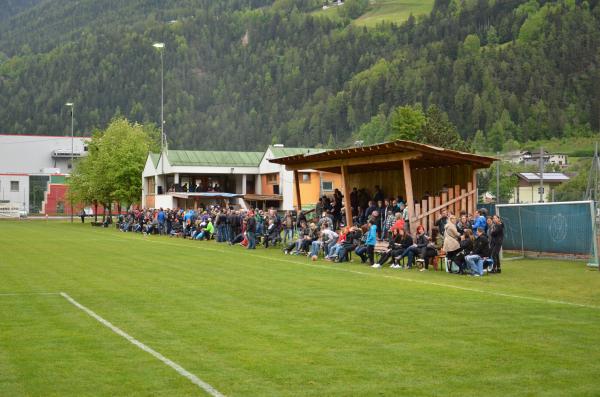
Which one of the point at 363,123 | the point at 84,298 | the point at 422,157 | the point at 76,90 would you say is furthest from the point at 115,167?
the point at 76,90

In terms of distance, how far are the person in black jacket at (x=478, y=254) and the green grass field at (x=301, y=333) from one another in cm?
59

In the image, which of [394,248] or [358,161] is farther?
[358,161]

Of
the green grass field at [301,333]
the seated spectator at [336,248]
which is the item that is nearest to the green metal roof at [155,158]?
the seated spectator at [336,248]

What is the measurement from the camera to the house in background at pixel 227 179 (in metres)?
66.6

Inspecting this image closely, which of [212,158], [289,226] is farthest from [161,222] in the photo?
[212,158]

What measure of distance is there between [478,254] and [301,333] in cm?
1140

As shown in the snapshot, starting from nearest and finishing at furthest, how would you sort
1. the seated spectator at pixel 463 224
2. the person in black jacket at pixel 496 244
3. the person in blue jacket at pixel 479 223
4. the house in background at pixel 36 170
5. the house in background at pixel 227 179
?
the person in black jacket at pixel 496 244 → the seated spectator at pixel 463 224 → the person in blue jacket at pixel 479 223 → the house in background at pixel 227 179 → the house in background at pixel 36 170

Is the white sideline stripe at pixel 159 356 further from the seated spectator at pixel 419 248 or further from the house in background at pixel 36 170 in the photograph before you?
the house in background at pixel 36 170

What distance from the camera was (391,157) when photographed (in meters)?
28.8

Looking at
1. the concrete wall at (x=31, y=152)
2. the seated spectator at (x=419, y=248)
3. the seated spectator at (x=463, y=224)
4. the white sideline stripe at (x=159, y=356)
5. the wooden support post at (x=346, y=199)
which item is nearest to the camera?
the white sideline stripe at (x=159, y=356)

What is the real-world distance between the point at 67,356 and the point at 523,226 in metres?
22.2

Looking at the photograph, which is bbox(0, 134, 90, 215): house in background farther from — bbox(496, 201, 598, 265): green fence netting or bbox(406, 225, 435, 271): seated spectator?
bbox(406, 225, 435, 271): seated spectator

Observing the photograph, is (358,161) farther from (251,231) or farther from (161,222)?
(161,222)

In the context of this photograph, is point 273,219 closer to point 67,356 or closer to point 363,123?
point 67,356
